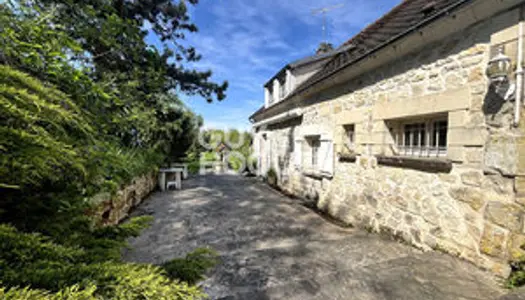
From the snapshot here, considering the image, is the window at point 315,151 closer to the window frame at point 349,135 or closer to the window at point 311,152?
the window at point 311,152

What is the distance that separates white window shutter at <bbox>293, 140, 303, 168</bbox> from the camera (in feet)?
21.3

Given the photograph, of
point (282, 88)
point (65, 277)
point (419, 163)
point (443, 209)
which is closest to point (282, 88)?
point (282, 88)

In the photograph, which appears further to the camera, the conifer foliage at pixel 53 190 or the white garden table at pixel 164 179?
the white garden table at pixel 164 179

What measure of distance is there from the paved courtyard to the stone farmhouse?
1.41 ft

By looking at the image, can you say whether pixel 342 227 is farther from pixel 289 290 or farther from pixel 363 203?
pixel 289 290

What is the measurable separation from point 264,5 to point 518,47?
19.5 feet

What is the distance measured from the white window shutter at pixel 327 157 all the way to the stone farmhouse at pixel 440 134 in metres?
0.03

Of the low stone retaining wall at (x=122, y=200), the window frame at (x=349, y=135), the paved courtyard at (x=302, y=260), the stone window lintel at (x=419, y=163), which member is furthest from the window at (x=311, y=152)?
the low stone retaining wall at (x=122, y=200)

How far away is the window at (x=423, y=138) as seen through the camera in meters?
2.87

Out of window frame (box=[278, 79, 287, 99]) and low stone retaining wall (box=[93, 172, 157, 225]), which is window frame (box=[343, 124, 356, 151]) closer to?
window frame (box=[278, 79, 287, 99])

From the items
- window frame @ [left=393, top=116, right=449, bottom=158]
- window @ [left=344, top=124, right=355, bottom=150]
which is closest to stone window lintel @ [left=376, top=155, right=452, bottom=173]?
window frame @ [left=393, top=116, right=449, bottom=158]

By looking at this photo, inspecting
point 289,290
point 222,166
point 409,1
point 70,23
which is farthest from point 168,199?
point 222,166

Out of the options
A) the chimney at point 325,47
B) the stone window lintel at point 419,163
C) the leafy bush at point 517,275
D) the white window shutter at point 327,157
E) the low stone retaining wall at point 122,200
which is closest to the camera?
the leafy bush at point 517,275

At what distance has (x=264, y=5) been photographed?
621 cm
